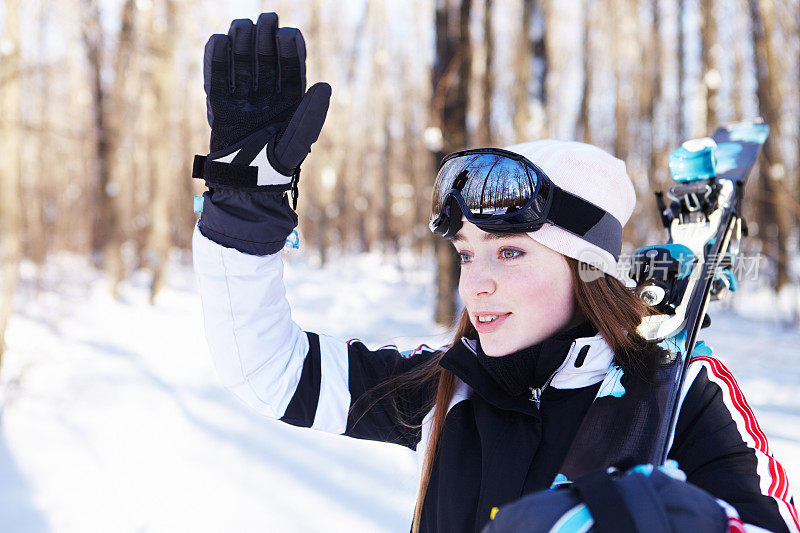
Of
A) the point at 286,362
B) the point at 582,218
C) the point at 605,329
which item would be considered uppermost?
the point at 582,218

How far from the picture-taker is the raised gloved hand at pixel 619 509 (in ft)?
2.69

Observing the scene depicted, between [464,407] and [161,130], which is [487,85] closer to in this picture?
[161,130]

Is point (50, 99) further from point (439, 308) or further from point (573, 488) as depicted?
point (573, 488)

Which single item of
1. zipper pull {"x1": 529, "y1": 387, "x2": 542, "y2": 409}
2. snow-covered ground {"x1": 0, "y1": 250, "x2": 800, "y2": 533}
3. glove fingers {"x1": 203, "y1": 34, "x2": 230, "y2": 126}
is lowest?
snow-covered ground {"x1": 0, "y1": 250, "x2": 800, "y2": 533}

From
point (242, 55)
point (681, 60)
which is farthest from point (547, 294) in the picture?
point (681, 60)

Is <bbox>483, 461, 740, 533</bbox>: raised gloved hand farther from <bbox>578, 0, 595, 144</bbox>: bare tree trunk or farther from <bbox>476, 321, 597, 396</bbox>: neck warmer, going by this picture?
<bbox>578, 0, 595, 144</bbox>: bare tree trunk

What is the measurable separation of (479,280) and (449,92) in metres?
6.82

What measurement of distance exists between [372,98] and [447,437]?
28794 mm

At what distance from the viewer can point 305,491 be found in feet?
11.3

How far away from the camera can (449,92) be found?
7844 millimetres

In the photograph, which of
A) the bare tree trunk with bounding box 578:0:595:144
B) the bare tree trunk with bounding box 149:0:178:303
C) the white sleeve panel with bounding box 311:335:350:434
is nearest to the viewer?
the white sleeve panel with bounding box 311:335:350:434

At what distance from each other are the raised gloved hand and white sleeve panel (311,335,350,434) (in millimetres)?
813

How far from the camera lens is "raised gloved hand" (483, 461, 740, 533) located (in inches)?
32.2

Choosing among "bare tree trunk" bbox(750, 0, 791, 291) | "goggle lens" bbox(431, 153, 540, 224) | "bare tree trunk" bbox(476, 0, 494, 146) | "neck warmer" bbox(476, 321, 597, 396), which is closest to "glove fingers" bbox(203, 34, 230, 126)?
"goggle lens" bbox(431, 153, 540, 224)
